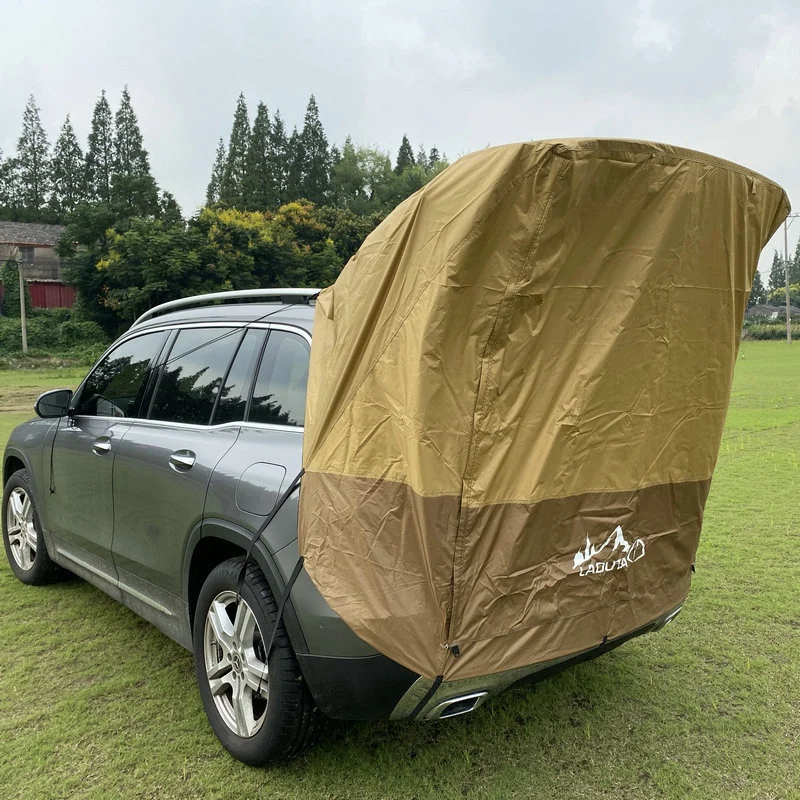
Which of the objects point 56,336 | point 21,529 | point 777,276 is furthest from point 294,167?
point 777,276

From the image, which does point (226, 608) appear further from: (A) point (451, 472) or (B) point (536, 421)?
(B) point (536, 421)

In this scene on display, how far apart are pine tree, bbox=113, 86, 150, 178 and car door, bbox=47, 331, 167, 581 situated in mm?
69568

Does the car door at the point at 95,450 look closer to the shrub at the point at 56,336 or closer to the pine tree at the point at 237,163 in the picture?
the shrub at the point at 56,336

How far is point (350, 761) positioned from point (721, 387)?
1984 mm

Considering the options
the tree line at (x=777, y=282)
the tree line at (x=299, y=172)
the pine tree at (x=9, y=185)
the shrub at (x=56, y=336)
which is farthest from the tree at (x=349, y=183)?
the tree line at (x=777, y=282)

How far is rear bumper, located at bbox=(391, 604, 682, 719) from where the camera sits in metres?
2.27

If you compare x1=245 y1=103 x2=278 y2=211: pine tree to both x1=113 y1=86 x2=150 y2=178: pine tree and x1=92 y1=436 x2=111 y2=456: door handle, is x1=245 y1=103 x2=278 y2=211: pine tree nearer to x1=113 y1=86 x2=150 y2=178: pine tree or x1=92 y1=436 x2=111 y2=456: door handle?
x1=113 y1=86 x2=150 y2=178: pine tree

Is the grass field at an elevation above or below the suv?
below

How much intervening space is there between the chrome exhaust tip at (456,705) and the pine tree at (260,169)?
66725 mm

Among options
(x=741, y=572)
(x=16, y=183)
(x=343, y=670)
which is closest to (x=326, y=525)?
(x=343, y=670)

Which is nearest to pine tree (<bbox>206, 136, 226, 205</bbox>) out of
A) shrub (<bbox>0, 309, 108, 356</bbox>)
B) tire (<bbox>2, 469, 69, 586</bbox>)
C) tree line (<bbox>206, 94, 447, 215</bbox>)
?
tree line (<bbox>206, 94, 447, 215</bbox>)

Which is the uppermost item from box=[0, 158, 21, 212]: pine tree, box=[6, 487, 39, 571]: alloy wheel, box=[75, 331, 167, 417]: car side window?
box=[0, 158, 21, 212]: pine tree

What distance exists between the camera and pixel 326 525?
2.36m

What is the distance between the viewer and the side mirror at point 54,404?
4180mm
